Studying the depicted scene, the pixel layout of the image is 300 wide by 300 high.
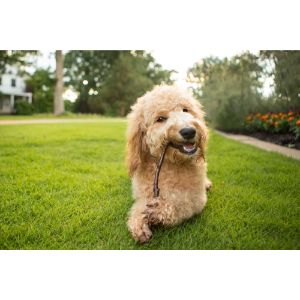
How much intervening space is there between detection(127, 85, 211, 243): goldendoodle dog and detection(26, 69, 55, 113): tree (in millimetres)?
962

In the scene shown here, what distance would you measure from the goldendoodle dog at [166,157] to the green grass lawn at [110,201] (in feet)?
0.29

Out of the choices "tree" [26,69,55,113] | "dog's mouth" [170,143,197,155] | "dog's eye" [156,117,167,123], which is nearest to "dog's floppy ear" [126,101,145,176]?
"dog's eye" [156,117,167,123]

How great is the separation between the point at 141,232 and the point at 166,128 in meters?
0.59

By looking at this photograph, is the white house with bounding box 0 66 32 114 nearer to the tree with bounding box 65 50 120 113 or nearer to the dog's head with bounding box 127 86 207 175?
the tree with bounding box 65 50 120 113

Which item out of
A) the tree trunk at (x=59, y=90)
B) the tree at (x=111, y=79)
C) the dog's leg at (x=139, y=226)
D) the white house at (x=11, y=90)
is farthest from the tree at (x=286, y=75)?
the white house at (x=11, y=90)

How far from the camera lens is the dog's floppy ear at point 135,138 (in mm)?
2064

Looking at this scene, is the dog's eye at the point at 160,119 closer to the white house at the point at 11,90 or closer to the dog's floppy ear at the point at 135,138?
the dog's floppy ear at the point at 135,138

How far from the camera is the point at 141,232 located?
67.7 inches

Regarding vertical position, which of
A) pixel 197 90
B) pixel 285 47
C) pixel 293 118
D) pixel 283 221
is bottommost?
pixel 283 221
